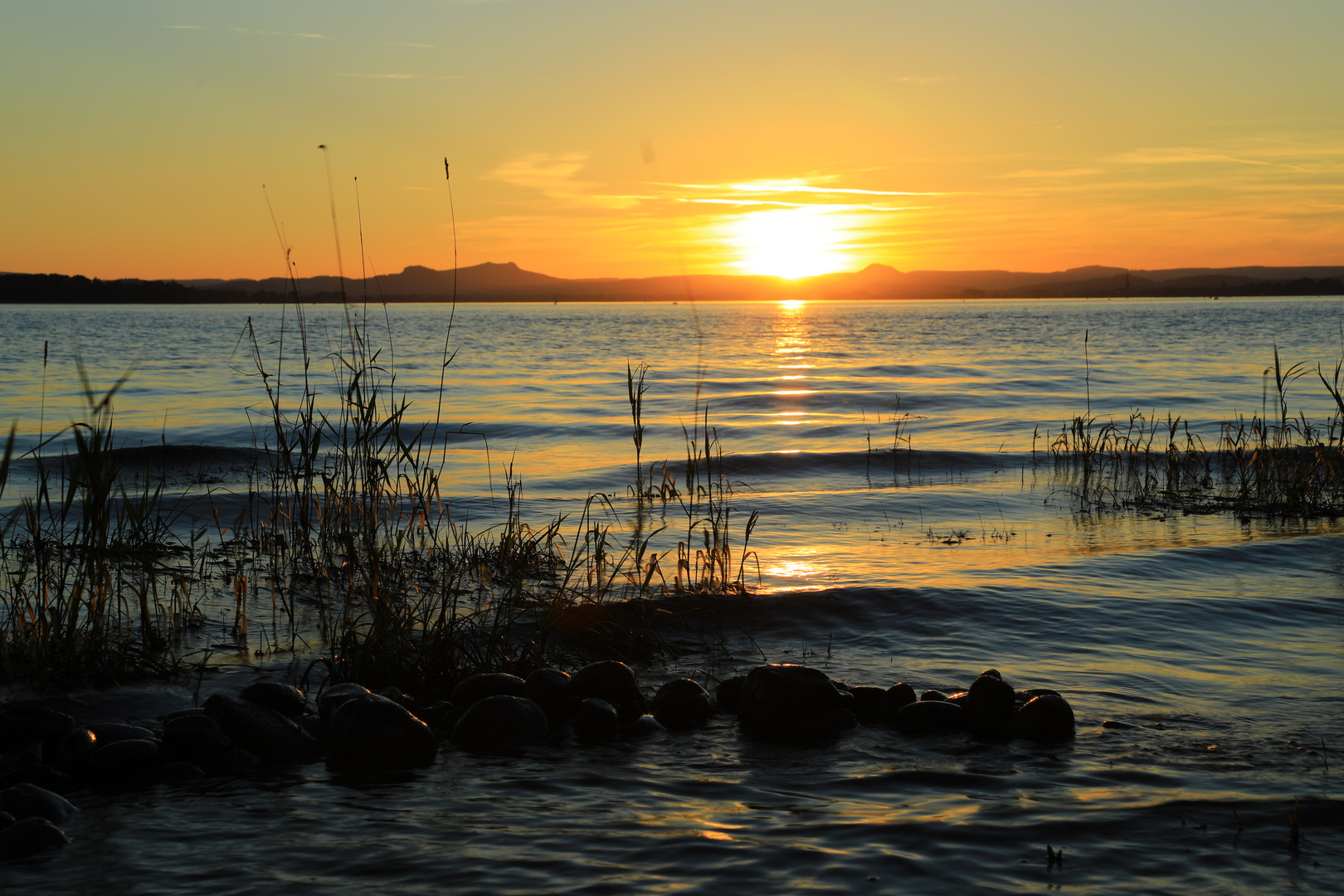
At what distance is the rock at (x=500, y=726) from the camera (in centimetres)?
474

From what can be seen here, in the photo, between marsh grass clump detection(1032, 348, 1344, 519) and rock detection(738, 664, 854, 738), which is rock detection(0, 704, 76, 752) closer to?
rock detection(738, 664, 854, 738)

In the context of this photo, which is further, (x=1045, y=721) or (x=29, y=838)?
(x=1045, y=721)

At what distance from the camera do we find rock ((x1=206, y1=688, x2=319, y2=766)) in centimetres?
452

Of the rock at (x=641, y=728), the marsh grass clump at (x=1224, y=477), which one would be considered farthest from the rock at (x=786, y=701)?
the marsh grass clump at (x=1224, y=477)

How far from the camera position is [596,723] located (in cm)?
→ 488

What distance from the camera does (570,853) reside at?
362 cm

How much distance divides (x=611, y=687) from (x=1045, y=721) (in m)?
2.27

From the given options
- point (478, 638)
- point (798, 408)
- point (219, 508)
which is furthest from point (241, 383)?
point (478, 638)

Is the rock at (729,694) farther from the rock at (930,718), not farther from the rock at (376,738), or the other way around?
the rock at (376,738)

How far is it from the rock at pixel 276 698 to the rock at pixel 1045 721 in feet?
12.3

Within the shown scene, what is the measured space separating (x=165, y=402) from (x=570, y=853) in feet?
74.2

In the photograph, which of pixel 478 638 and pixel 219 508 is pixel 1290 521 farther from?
pixel 219 508

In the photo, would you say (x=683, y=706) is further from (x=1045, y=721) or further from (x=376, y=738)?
(x=1045, y=721)

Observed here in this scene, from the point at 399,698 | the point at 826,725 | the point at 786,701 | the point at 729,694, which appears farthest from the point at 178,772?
the point at 826,725
